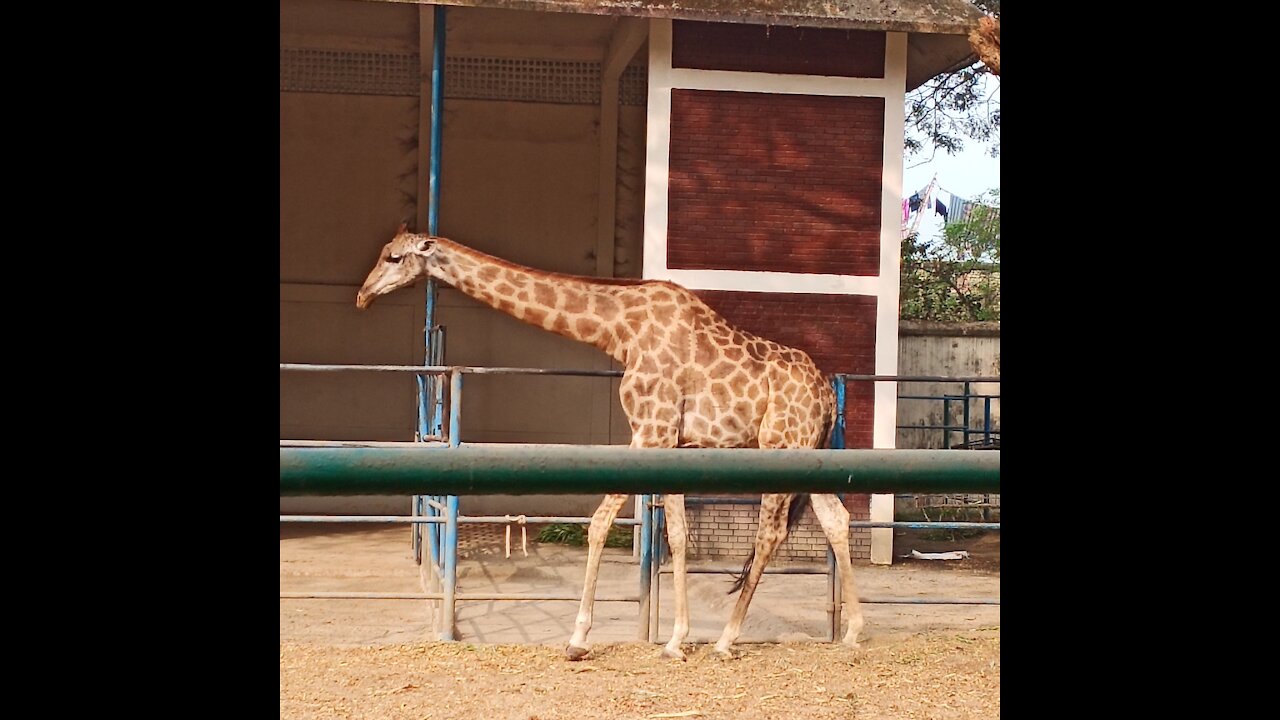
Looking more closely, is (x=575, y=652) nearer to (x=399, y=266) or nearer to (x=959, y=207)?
(x=399, y=266)

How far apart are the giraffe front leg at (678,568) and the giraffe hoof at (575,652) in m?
0.40

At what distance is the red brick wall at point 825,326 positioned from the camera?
348 inches

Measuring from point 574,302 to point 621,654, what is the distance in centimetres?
175

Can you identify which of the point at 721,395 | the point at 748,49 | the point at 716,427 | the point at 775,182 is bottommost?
the point at 716,427

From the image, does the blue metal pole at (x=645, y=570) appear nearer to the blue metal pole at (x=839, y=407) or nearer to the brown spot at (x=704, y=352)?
the brown spot at (x=704, y=352)

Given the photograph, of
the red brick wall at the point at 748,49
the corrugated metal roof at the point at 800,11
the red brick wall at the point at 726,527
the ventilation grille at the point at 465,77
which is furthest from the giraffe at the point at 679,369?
the ventilation grille at the point at 465,77

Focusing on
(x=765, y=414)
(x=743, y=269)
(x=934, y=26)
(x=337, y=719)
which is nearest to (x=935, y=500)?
(x=743, y=269)

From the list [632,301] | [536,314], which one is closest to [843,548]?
[632,301]

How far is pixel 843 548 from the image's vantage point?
6387mm

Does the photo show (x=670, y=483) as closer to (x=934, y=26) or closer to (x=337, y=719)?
(x=337, y=719)

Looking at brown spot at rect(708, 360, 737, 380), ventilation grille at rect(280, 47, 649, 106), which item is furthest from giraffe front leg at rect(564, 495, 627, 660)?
ventilation grille at rect(280, 47, 649, 106)
